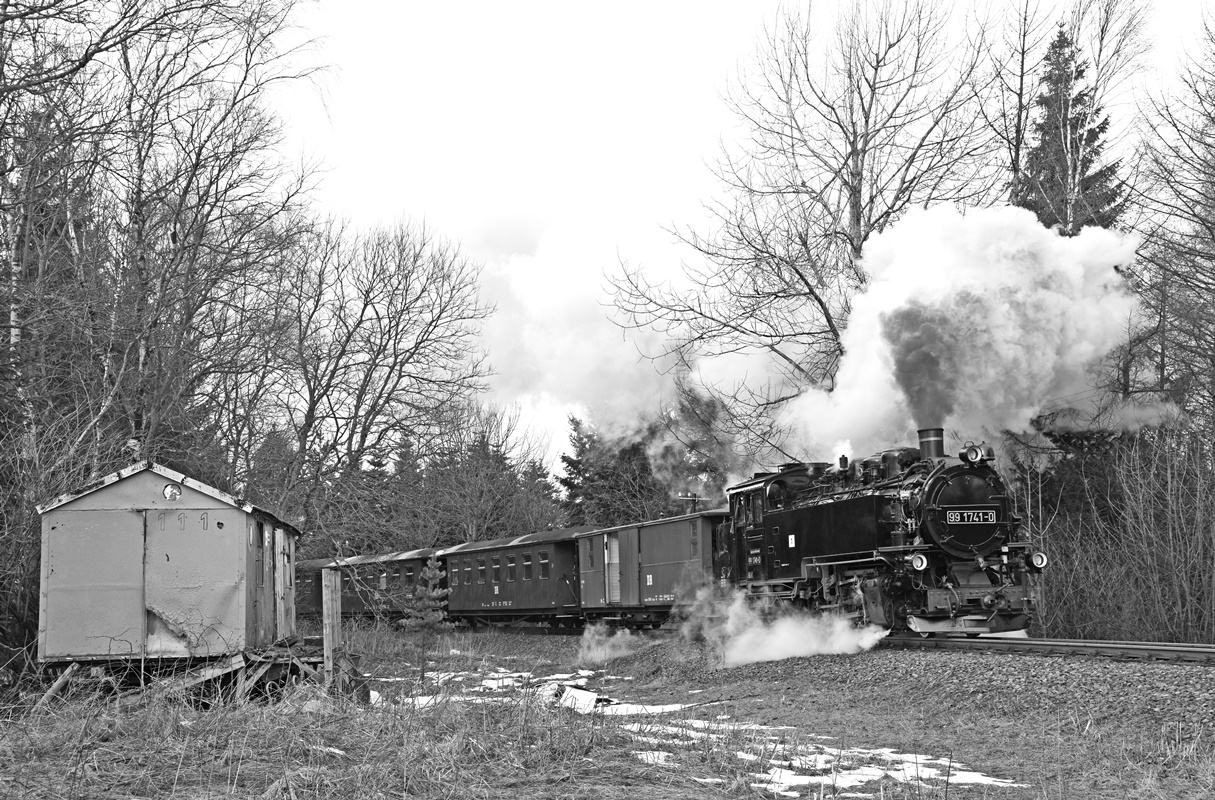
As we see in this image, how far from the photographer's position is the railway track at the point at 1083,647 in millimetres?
11383

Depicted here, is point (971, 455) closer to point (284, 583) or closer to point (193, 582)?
point (284, 583)

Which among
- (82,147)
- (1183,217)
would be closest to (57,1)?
(82,147)

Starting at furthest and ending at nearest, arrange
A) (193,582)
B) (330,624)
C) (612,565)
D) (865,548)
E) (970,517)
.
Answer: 1. (612,565)
2. (865,548)
3. (970,517)
4. (330,624)
5. (193,582)

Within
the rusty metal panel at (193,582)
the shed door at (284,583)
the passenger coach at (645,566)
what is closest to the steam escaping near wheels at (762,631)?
the passenger coach at (645,566)

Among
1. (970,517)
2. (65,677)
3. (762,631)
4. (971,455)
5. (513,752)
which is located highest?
(971,455)

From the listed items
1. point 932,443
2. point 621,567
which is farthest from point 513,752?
point 621,567

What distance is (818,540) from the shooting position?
16.4 m

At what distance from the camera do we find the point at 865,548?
1540cm

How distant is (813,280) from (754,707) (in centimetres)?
1178

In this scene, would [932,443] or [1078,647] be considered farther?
[932,443]

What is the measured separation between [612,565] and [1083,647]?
1216 centimetres

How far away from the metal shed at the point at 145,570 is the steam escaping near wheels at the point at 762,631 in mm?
7911

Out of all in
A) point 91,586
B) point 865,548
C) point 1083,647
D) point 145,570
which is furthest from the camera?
point 865,548

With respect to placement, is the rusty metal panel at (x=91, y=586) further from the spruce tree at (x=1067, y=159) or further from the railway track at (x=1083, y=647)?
the spruce tree at (x=1067, y=159)
